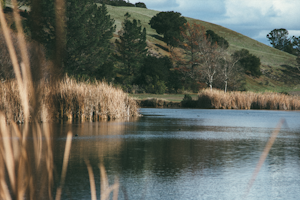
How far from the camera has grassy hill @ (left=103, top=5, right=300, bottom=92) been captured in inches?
3103

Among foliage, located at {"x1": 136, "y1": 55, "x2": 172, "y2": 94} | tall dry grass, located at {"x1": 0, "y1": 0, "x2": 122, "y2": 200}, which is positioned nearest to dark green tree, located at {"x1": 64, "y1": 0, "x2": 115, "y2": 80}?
foliage, located at {"x1": 136, "y1": 55, "x2": 172, "y2": 94}

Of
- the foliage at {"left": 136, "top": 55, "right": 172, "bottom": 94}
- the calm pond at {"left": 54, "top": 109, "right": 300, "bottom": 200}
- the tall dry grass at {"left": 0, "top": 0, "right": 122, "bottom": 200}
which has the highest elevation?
the foliage at {"left": 136, "top": 55, "right": 172, "bottom": 94}

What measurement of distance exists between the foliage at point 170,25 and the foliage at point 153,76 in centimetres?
1861

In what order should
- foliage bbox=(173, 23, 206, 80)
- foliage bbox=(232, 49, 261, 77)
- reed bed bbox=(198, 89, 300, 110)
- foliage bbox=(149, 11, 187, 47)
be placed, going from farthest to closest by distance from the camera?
foliage bbox=(149, 11, 187, 47)
foliage bbox=(232, 49, 261, 77)
foliage bbox=(173, 23, 206, 80)
reed bed bbox=(198, 89, 300, 110)

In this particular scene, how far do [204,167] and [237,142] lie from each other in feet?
14.7

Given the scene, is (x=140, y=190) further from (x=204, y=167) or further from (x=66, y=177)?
(x=204, y=167)

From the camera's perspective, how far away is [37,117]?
55.7 ft

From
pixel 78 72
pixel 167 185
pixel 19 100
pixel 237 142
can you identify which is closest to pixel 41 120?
pixel 19 100

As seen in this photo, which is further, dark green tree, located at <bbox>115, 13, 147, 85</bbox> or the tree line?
dark green tree, located at <bbox>115, 13, 147, 85</bbox>

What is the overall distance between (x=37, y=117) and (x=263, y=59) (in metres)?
86.6

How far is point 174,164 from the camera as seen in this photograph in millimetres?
8234

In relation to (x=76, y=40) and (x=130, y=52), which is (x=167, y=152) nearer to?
(x=76, y=40)

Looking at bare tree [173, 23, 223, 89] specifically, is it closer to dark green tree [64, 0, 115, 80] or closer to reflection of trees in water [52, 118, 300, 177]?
dark green tree [64, 0, 115, 80]

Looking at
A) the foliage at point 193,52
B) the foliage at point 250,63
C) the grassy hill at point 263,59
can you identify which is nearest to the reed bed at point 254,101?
the foliage at point 193,52
